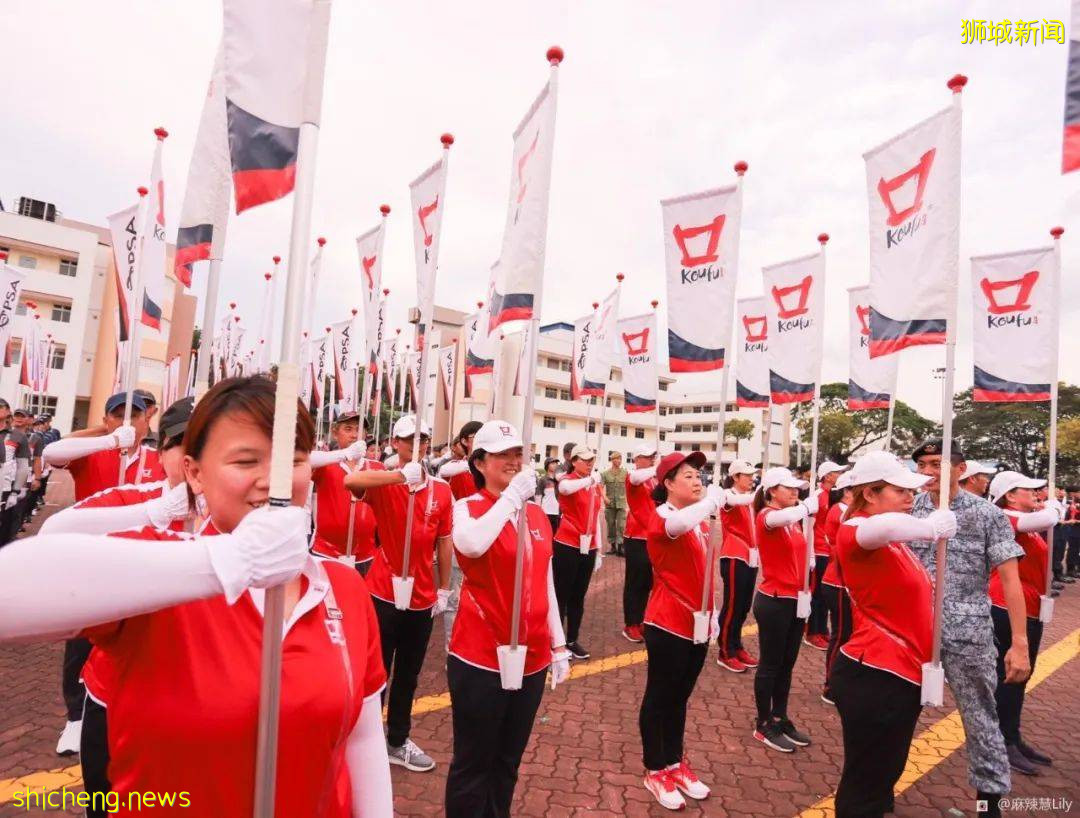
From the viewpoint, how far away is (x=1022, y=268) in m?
7.38

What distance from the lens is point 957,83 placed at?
4.34 m

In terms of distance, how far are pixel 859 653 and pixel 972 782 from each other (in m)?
1.48

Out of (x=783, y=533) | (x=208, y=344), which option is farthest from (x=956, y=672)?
(x=208, y=344)

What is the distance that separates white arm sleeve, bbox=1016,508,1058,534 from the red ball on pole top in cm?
371

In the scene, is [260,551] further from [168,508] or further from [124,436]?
[124,436]

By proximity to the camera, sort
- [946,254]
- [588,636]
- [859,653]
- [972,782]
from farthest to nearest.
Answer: [588,636] < [946,254] < [972,782] < [859,653]

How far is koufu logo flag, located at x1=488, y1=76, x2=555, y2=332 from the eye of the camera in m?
4.48

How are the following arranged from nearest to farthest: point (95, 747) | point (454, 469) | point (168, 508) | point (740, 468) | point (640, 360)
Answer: point (168, 508)
point (95, 747)
point (454, 469)
point (740, 468)
point (640, 360)

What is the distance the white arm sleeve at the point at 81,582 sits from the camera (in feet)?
3.25

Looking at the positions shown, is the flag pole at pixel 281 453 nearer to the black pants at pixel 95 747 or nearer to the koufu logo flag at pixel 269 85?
the koufu logo flag at pixel 269 85

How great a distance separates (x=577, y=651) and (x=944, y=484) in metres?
4.70

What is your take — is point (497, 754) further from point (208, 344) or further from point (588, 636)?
point (588, 636)

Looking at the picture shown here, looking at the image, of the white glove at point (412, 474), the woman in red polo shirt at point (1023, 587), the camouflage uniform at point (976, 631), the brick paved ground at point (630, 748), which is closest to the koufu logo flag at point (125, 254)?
the brick paved ground at point (630, 748)

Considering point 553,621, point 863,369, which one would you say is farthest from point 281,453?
point 863,369
